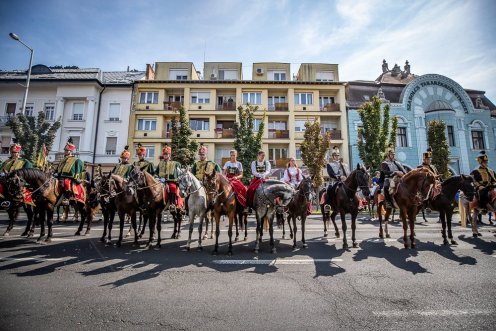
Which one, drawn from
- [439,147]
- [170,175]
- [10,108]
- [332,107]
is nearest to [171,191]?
[170,175]

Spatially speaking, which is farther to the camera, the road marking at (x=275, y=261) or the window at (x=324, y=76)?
the window at (x=324, y=76)

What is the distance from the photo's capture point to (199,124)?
32406mm

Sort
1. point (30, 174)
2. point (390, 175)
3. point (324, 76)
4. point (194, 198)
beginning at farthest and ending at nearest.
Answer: point (324, 76) < point (390, 175) < point (30, 174) < point (194, 198)

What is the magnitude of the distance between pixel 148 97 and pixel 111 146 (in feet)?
27.7

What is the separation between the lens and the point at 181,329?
3.21m

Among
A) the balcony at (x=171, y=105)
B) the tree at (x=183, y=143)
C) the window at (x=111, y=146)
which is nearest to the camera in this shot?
the tree at (x=183, y=143)

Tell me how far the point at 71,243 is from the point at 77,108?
1170 inches

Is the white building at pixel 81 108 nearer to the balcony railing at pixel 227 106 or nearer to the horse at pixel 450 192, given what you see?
the balcony railing at pixel 227 106

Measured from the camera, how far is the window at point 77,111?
98.8 ft

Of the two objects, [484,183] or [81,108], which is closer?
[484,183]

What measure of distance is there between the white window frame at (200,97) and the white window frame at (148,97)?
520 centimetres

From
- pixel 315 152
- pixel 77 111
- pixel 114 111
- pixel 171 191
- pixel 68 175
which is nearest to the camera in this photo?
pixel 171 191

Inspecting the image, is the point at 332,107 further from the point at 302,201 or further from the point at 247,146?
the point at 302,201

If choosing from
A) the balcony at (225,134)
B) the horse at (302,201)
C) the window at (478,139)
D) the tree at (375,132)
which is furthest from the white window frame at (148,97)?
the window at (478,139)
